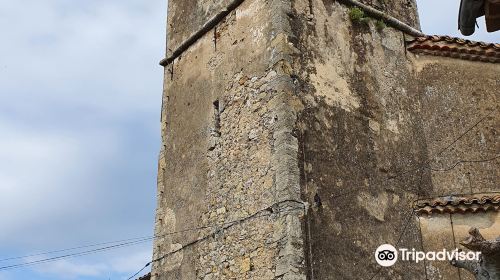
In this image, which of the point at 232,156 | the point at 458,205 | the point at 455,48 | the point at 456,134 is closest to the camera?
the point at 458,205

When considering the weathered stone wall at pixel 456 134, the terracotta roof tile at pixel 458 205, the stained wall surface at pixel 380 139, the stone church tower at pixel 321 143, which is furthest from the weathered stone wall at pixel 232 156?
the weathered stone wall at pixel 456 134

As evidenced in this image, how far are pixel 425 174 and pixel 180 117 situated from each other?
403 centimetres

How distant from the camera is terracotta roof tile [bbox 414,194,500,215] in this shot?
26.7 feet

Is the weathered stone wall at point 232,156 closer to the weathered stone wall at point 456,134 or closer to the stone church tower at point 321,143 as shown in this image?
the stone church tower at point 321,143

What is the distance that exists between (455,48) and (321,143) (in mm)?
3185

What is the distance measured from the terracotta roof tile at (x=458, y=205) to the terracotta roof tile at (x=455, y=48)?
240cm

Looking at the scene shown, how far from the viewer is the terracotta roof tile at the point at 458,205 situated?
Result: 8133mm

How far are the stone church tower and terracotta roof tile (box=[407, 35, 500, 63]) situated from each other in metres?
0.02

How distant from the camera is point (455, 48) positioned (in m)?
9.41

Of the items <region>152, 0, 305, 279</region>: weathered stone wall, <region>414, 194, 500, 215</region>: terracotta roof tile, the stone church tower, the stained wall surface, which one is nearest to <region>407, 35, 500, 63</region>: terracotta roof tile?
the stone church tower

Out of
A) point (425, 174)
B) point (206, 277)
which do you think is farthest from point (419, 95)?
point (206, 277)

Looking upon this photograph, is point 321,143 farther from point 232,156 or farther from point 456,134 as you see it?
point 456,134

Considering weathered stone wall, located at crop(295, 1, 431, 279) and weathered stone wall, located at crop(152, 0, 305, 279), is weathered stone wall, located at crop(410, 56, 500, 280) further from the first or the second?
weathered stone wall, located at crop(152, 0, 305, 279)

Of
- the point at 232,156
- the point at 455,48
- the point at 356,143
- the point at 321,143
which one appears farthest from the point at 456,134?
the point at 232,156
